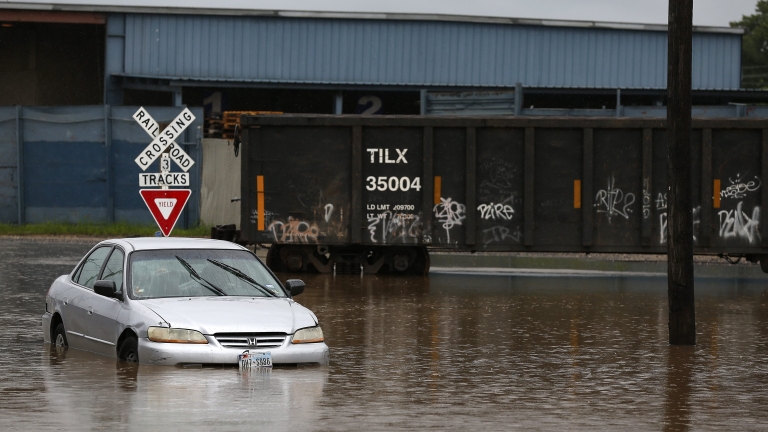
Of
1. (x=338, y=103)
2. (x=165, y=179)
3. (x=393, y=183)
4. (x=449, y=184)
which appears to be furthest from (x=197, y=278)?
(x=338, y=103)

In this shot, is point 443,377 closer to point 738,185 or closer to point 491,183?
point 491,183

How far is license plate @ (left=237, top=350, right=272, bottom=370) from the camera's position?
10.2 m

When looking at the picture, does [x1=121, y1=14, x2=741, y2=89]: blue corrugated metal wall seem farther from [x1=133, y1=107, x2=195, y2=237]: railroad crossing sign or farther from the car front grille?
the car front grille

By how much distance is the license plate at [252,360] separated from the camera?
10250 millimetres

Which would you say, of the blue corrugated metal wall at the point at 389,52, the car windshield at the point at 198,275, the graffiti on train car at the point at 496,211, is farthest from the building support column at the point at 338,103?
the car windshield at the point at 198,275

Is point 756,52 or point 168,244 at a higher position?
point 756,52

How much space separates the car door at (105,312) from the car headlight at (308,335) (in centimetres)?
168

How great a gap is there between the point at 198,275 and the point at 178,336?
4.87 feet

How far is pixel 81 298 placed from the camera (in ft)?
39.0

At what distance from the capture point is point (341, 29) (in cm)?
4012

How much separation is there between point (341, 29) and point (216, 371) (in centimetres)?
3075

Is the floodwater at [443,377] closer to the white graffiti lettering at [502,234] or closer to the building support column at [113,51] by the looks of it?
the white graffiti lettering at [502,234]

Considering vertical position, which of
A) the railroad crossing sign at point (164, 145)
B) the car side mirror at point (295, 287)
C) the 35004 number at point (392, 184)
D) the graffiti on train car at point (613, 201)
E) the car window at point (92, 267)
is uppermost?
the railroad crossing sign at point (164, 145)

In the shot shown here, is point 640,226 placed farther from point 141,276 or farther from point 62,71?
point 62,71
